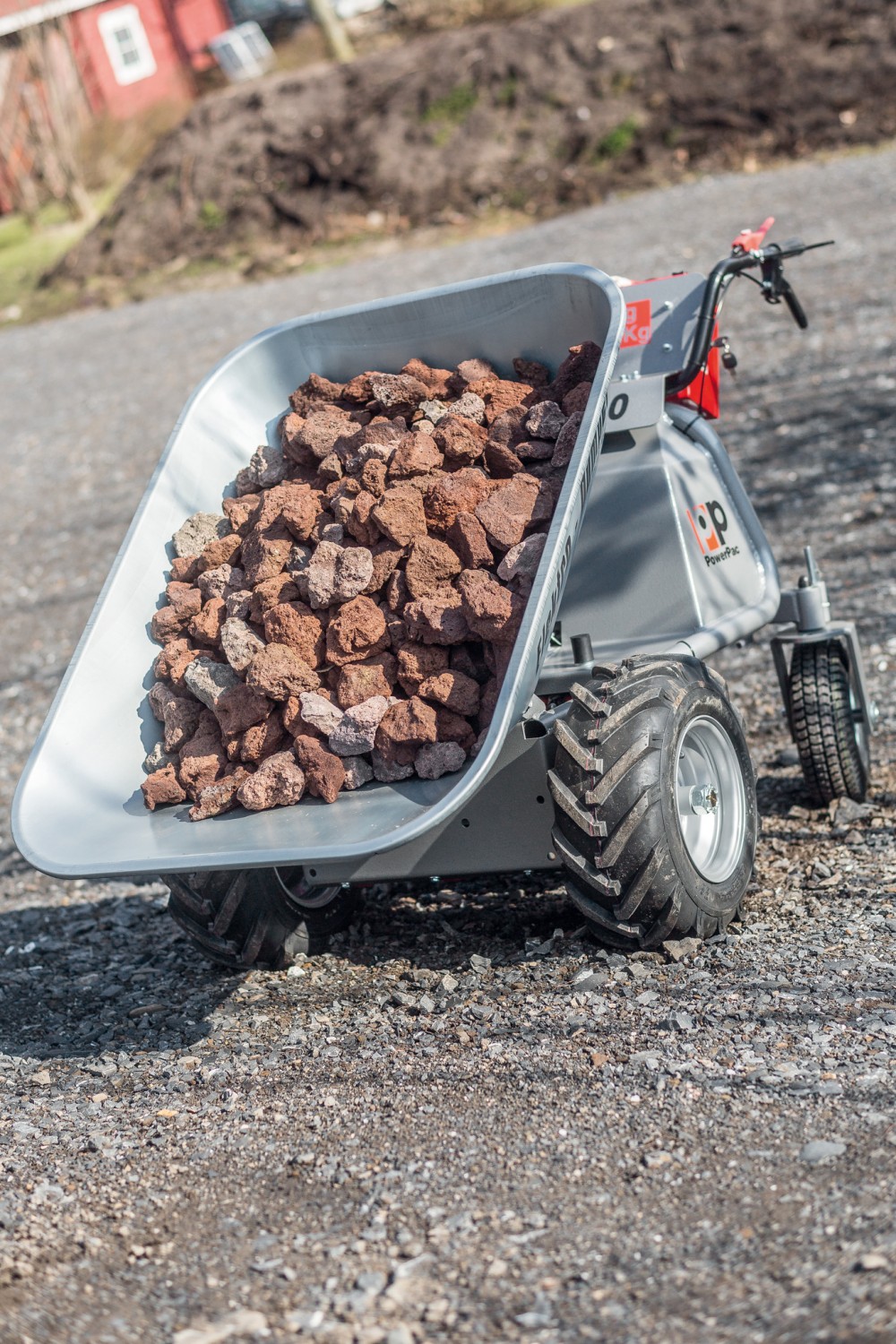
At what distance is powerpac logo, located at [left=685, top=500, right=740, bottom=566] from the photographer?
4.59 metres

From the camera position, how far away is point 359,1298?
2584mm

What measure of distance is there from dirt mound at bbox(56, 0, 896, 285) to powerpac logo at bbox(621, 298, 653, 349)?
1161cm

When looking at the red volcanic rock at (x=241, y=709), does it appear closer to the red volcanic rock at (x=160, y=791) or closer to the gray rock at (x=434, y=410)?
the red volcanic rock at (x=160, y=791)

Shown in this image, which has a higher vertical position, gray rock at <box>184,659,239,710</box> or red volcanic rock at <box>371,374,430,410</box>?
red volcanic rock at <box>371,374,430,410</box>

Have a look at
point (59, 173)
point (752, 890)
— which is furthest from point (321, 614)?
point (59, 173)

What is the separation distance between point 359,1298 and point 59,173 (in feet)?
70.8

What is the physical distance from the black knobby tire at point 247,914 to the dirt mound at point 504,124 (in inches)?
520

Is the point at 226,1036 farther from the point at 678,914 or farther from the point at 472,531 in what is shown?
the point at 472,531

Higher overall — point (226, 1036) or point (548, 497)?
point (548, 497)

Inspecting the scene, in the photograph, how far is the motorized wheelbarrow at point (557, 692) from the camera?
3.62m

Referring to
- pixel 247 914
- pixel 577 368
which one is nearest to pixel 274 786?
pixel 247 914

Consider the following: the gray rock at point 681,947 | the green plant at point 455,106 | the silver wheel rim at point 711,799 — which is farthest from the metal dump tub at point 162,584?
the green plant at point 455,106

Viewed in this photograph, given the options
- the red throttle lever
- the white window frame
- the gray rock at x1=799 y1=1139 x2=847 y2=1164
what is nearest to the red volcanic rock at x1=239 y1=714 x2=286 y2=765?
the gray rock at x1=799 y1=1139 x2=847 y2=1164

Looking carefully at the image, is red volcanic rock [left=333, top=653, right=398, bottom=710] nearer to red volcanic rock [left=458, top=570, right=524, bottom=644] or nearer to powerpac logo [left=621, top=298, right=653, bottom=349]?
red volcanic rock [left=458, top=570, right=524, bottom=644]
